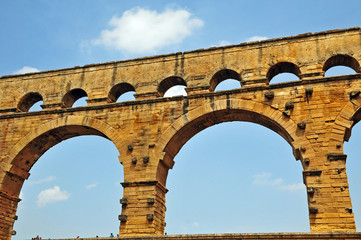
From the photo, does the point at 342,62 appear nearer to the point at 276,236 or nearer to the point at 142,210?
the point at 276,236

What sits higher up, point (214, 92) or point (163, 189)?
point (214, 92)

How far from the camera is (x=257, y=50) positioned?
50.2 ft

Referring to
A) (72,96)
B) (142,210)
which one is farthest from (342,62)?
(72,96)

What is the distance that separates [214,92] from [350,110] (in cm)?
449

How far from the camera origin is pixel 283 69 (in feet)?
50.3

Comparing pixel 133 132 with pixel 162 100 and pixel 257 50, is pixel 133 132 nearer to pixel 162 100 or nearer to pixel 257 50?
pixel 162 100

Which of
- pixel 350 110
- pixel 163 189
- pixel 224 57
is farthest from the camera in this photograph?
pixel 224 57

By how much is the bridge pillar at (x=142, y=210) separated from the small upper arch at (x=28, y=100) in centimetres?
620

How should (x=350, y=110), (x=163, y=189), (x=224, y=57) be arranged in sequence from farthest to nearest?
(x=224, y=57), (x=163, y=189), (x=350, y=110)

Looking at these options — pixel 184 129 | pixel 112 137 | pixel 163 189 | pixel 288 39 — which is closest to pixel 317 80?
pixel 288 39

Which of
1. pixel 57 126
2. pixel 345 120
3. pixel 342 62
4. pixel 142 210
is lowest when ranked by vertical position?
pixel 142 210

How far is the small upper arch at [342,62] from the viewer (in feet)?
46.7

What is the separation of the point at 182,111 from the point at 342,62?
5851 mm

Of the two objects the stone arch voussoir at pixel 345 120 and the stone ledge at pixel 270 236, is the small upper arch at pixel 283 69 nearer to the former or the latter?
the stone arch voussoir at pixel 345 120
